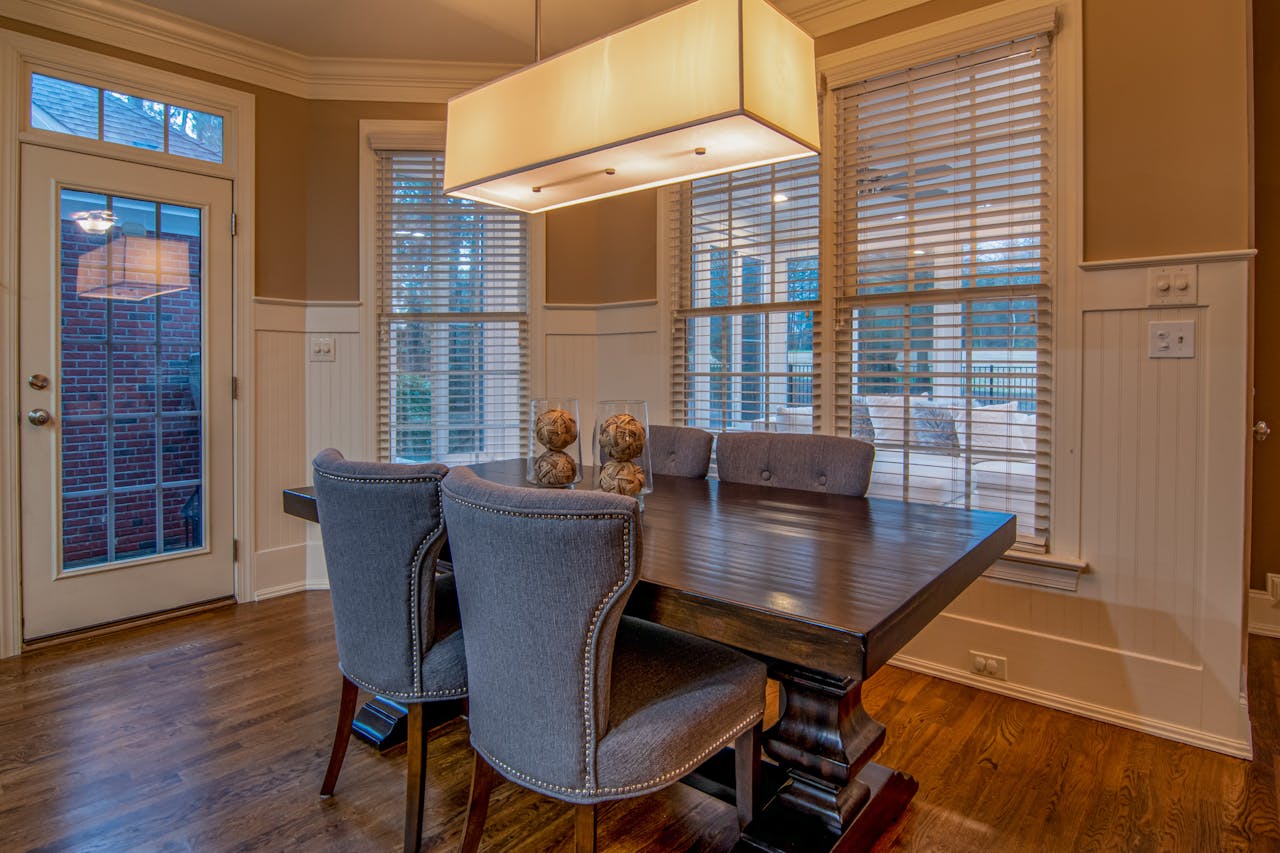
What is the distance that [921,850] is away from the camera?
168cm

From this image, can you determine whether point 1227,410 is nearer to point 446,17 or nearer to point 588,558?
point 588,558

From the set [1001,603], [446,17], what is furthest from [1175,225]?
[446,17]

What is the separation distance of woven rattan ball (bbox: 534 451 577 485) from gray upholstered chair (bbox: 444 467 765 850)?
0.61 metres

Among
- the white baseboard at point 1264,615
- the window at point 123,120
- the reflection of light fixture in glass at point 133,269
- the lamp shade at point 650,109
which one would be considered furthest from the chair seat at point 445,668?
the white baseboard at point 1264,615

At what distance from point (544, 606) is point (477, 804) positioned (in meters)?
0.60

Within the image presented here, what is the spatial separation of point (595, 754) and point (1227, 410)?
2.12m

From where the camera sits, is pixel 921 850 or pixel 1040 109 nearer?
pixel 921 850

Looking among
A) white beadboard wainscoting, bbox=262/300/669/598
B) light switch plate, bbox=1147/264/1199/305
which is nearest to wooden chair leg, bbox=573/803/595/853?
light switch plate, bbox=1147/264/1199/305

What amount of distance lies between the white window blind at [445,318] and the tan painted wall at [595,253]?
169mm

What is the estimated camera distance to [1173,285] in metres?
2.17

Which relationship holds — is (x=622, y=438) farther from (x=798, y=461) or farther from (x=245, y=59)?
(x=245, y=59)

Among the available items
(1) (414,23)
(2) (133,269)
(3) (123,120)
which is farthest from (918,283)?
(3) (123,120)

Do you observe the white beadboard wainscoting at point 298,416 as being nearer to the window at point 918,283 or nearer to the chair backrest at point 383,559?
the window at point 918,283

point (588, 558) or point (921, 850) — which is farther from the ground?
point (588, 558)
